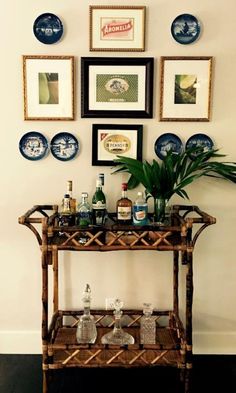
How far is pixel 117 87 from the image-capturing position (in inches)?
81.6

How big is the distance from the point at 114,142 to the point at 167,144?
30 centimetres

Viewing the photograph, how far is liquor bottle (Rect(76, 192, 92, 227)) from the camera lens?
6.23ft

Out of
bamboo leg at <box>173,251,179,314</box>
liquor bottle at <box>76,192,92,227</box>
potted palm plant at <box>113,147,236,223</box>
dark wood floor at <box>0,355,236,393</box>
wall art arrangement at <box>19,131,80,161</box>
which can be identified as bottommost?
dark wood floor at <box>0,355,236,393</box>

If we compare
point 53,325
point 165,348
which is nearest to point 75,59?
point 53,325

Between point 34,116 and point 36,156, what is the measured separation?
8.8 inches

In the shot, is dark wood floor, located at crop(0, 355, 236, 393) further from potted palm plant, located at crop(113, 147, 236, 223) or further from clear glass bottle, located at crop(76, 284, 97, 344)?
potted palm plant, located at crop(113, 147, 236, 223)

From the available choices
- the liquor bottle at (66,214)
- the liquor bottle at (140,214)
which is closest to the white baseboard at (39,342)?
the liquor bottle at (66,214)

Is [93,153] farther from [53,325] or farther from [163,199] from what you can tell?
[53,325]

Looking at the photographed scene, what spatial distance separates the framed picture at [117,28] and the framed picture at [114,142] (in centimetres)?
43

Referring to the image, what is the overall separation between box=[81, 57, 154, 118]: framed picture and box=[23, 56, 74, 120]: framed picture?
79mm

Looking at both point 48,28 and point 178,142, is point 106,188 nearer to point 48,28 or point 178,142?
point 178,142

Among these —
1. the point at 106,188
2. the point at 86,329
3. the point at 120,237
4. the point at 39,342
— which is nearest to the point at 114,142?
the point at 106,188

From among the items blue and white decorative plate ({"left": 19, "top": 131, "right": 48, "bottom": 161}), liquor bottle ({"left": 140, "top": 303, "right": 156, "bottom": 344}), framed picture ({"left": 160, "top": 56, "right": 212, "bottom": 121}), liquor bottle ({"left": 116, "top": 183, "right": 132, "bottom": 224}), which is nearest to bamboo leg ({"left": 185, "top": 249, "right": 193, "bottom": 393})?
liquor bottle ({"left": 140, "top": 303, "right": 156, "bottom": 344})

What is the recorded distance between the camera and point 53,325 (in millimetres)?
1985
